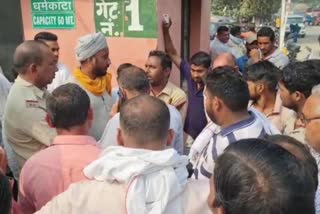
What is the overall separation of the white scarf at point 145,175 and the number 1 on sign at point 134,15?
3.40 m

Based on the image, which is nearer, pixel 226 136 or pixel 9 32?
pixel 226 136

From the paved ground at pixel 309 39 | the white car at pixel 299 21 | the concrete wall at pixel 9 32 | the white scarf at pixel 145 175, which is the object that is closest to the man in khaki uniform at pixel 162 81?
the white scarf at pixel 145 175

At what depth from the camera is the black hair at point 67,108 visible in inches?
82.2

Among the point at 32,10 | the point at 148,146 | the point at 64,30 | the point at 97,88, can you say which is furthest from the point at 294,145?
the point at 32,10

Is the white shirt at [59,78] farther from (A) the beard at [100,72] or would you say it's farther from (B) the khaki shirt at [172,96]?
(B) the khaki shirt at [172,96]

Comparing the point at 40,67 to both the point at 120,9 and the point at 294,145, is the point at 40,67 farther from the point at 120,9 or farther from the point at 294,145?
the point at 120,9

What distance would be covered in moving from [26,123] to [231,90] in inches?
50.3

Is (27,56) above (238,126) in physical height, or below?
above

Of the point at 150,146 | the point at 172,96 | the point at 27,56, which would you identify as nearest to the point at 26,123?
the point at 27,56

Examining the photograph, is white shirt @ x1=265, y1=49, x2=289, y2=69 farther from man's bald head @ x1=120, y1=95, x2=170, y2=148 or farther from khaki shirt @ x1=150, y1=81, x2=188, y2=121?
man's bald head @ x1=120, y1=95, x2=170, y2=148

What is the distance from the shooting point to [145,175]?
149 centimetres

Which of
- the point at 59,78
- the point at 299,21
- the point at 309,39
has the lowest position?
the point at 309,39

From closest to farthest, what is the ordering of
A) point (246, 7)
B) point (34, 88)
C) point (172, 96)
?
point (34, 88), point (172, 96), point (246, 7)

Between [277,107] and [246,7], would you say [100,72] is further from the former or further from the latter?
[246,7]
